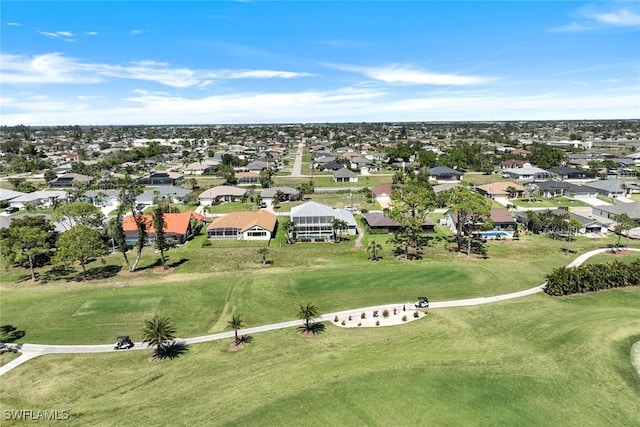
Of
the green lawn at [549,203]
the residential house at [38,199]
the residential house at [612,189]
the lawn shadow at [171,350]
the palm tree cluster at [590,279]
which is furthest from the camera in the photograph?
the residential house at [612,189]

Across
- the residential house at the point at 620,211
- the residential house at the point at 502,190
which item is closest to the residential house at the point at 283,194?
the residential house at the point at 502,190

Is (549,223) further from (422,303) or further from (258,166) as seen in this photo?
(258,166)

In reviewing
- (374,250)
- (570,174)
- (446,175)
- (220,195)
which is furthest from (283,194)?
(570,174)

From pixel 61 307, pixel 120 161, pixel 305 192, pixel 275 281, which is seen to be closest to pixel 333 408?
pixel 275 281

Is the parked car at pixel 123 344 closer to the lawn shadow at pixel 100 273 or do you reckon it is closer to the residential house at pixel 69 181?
the lawn shadow at pixel 100 273

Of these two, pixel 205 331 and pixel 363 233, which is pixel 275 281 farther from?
pixel 363 233

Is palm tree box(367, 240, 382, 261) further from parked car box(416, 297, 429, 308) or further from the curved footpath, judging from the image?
parked car box(416, 297, 429, 308)

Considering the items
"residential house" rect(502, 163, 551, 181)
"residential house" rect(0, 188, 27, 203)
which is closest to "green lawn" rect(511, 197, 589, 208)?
"residential house" rect(502, 163, 551, 181)
